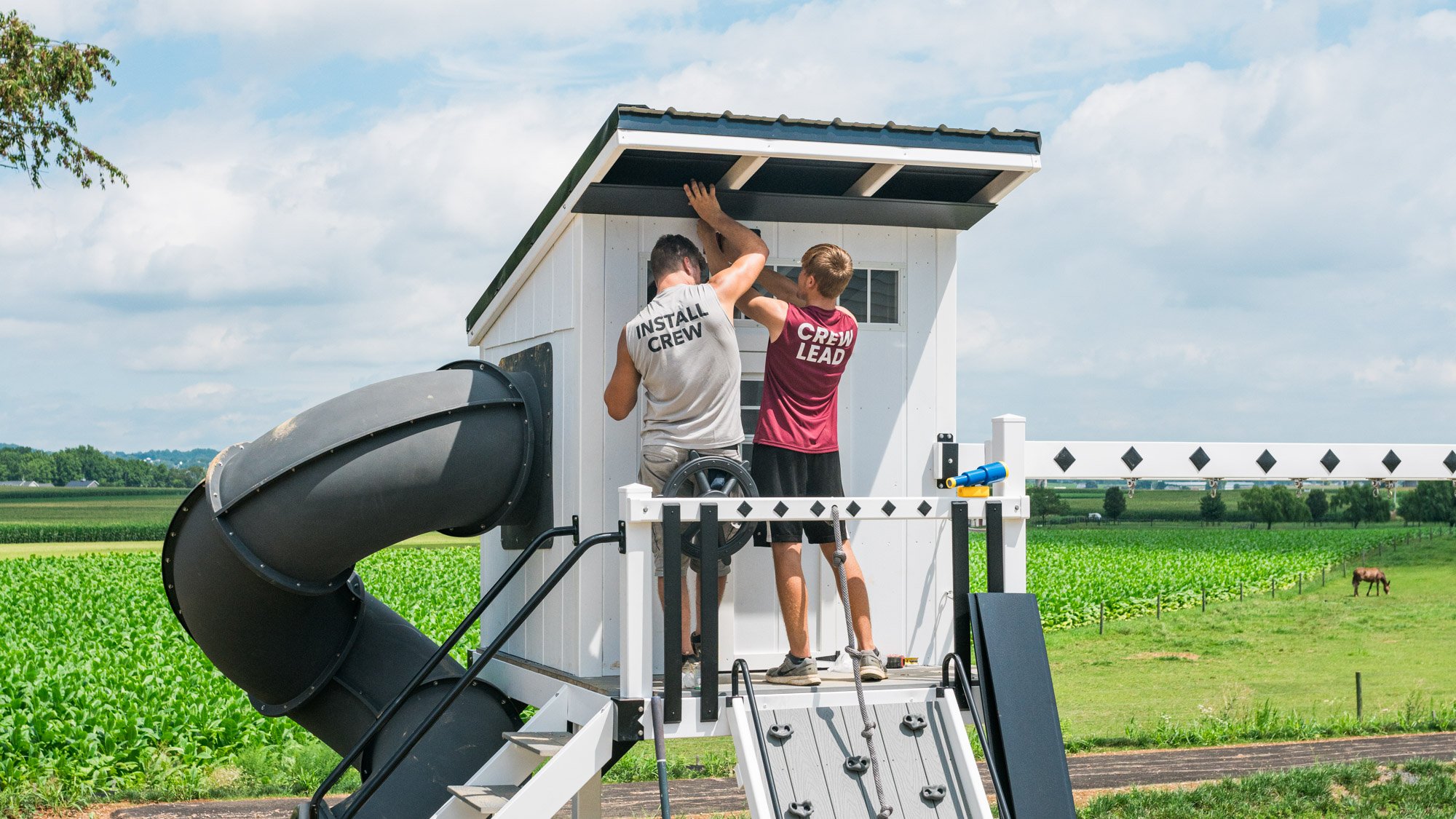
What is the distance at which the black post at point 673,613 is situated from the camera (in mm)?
4805

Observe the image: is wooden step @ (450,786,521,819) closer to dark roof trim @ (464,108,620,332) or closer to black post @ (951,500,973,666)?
black post @ (951,500,973,666)

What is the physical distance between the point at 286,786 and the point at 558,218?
23.5 feet

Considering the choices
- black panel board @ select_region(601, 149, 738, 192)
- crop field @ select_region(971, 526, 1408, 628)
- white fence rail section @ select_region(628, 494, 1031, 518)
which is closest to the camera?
white fence rail section @ select_region(628, 494, 1031, 518)

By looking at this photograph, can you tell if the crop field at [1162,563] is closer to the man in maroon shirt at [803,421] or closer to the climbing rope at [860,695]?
the man in maroon shirt at [803,421]

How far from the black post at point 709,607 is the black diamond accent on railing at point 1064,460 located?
2528mm

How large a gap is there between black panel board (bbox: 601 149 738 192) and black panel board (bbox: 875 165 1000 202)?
95 cm

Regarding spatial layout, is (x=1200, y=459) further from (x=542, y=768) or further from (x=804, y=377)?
(x=542, y=768)

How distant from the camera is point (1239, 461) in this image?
7254 millimetres

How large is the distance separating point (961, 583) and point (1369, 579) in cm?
3591

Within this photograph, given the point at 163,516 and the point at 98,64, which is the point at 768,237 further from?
the point at 163,516

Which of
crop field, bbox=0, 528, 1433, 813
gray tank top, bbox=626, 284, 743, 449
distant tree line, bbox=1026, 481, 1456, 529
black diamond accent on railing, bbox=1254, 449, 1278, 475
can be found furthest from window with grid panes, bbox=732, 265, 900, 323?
distant tree line, bbox=1026, 481, 1456, 529

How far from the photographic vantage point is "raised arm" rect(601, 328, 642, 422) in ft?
18.4

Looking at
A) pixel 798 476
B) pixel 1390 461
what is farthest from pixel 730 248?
pixel 1390 461

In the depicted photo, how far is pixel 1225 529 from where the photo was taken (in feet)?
164
